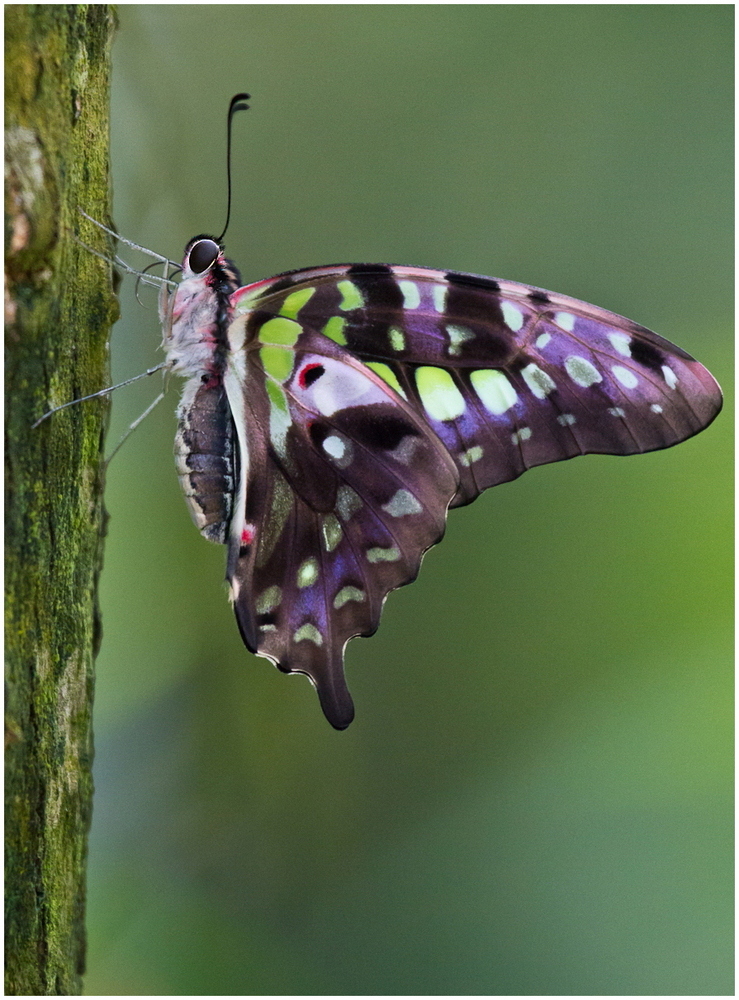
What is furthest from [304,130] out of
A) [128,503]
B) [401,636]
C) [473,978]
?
[473,978]

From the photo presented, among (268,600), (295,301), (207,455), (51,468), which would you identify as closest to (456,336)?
(295,301)

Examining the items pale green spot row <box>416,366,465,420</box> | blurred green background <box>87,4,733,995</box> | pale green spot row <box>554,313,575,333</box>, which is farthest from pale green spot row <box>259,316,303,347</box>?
blurred green background <box>87,4,733,995</box>

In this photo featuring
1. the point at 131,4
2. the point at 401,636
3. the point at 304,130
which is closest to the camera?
the point at 131,4

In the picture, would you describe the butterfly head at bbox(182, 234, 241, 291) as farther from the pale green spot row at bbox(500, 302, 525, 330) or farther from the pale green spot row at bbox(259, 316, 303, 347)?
the pale green spot row at bbox(500, 302, 525, 330)

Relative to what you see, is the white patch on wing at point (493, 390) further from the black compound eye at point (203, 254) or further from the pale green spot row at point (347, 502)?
the black compound eye at point (203, 254)

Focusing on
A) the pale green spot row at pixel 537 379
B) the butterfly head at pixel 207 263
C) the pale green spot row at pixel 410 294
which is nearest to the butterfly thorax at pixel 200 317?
the butterfly head at pixel 207 263

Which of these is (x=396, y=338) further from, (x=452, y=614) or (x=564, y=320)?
(x=452, y=614)

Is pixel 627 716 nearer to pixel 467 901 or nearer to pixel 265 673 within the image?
pixel 467 901
